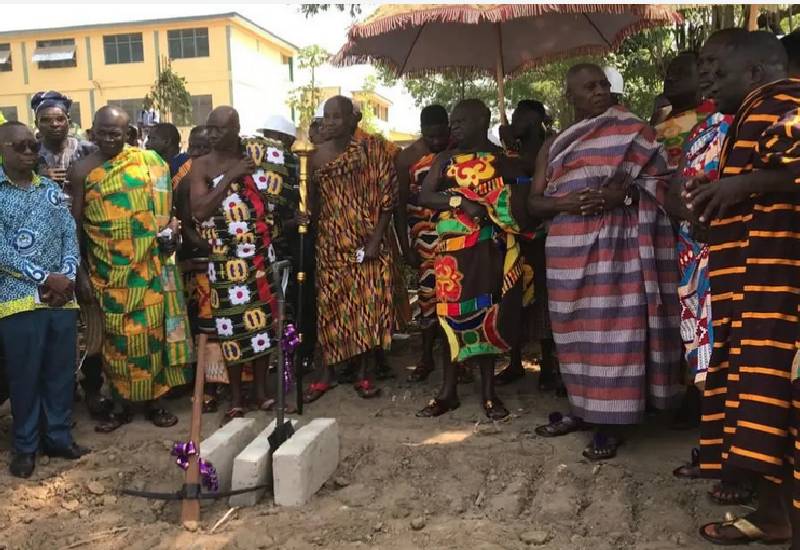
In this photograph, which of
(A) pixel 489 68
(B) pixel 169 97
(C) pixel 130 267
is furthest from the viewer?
(B) pixel 169 97

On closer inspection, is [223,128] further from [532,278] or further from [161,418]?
[532,278]

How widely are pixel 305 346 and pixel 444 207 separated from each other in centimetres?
176

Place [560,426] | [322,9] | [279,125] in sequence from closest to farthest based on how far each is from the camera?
[560,426] < [279,125] < [322,9]

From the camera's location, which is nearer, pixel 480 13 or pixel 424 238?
pixel 480 13

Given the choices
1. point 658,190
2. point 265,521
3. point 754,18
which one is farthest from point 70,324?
point 754,18

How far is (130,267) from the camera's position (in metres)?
4.33

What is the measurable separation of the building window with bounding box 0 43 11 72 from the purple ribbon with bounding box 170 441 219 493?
32.1m

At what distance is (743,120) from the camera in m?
2.55

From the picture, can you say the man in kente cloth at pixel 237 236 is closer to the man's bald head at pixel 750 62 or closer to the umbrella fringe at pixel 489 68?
→ the umbrella fringe at pixel 489 68

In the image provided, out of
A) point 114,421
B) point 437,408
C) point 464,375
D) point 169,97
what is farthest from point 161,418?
point 169,97

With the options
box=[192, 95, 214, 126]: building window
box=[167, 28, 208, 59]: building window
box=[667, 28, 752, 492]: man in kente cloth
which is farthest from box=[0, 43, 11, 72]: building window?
box=[667, 28, 752, 492]: man in kente cloth

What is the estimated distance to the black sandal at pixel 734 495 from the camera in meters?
3.14

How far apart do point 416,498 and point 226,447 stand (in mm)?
978

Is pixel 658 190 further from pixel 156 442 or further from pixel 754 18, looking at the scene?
pixel 156 442
